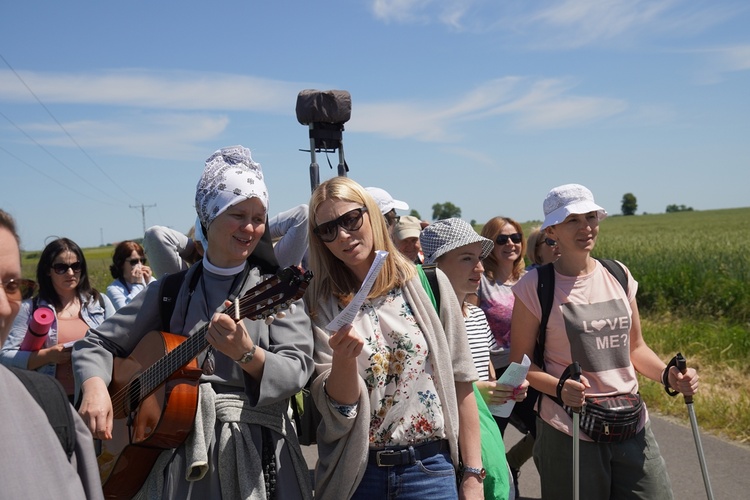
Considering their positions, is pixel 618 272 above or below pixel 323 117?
below

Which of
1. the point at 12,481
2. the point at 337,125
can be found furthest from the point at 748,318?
the point at 12,481

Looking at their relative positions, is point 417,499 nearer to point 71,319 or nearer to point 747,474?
point 71,319

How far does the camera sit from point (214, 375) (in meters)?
2.37

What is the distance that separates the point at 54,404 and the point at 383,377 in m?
1.34

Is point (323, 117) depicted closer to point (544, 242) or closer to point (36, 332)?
point (544, 242)

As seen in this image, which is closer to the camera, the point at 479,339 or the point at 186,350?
the point at 186,350

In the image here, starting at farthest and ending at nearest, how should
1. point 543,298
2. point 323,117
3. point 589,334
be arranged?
point 323,117
point 543,298
point 589,334

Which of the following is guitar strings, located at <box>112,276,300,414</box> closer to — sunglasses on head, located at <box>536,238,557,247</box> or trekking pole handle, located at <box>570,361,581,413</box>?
trekking pole handle, located at <box>570,361,581,413</box>

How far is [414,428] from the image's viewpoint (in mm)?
2527

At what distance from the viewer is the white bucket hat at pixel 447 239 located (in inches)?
146

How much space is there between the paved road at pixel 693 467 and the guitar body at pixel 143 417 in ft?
10.9

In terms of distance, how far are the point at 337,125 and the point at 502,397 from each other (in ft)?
8.63

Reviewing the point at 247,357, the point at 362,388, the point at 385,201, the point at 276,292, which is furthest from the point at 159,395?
the point at 385,201

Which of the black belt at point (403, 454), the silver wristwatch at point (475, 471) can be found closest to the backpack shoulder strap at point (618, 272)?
the silver wristwatch at point (475, 471)
